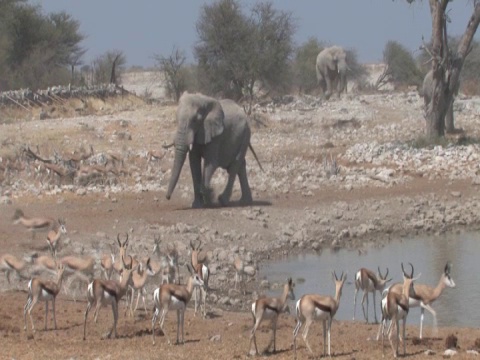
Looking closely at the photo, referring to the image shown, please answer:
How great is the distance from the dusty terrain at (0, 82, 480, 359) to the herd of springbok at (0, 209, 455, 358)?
270mm

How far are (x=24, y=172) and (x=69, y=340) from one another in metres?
15.9

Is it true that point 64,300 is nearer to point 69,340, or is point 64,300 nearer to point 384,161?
point 69,340

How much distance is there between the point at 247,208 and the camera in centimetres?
2453

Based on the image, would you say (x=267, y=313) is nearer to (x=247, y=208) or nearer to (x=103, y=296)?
(x=103, y=296)

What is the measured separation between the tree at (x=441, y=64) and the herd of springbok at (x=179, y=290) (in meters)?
15.9

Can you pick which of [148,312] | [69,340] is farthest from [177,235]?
[69,340]

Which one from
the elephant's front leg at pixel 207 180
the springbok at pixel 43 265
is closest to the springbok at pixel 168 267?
the springbok at pixel 43 265

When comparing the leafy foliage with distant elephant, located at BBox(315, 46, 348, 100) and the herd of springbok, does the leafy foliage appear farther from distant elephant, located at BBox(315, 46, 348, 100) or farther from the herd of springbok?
the herd of springbok

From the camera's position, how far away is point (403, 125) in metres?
38.0

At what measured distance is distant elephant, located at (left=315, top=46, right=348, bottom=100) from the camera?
50531 mm

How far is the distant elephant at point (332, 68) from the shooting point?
50.5 meters

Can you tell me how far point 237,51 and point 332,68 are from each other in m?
7.16

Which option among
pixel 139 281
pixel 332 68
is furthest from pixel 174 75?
pixel 139 281

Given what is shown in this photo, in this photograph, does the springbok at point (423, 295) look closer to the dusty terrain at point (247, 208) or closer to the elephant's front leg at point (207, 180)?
the dusty terrain at point (247, 208)
